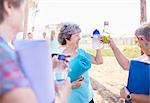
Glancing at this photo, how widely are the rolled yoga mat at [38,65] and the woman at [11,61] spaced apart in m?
0.05

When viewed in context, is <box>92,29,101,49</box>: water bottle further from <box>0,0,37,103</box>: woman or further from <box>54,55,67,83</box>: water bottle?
<box>0,0,37,103</box>: woman

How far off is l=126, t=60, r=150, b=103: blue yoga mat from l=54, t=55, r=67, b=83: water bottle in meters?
0.59

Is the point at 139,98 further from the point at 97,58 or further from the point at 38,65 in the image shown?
the point at 97,58

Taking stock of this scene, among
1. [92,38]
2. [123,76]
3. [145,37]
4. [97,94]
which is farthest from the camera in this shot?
[123,76]

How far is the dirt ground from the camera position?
6.59 metres

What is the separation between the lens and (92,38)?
2.42 meters

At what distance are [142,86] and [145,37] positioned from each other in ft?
1.00

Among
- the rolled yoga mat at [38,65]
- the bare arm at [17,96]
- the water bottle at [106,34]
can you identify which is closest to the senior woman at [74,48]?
the water bottle at [106,34]

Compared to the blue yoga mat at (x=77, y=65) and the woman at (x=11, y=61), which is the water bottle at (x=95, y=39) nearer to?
the blue yoga mat at (x=77, y=65)

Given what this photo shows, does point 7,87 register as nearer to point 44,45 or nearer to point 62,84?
point 44,45

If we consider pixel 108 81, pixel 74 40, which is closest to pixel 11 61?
pixel 74 40

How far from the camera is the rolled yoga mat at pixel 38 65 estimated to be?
2.72 feet

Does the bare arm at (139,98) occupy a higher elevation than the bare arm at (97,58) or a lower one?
lower

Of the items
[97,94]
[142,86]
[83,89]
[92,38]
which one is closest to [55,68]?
[142,86]
